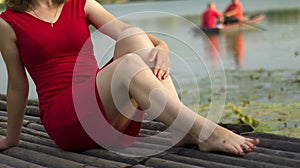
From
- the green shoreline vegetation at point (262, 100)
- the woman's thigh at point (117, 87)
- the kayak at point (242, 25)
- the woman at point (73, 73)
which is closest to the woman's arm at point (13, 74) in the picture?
the woman at point (73, 73)

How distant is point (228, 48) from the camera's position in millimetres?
9461

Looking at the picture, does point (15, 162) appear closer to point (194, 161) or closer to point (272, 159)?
point (194, 161)

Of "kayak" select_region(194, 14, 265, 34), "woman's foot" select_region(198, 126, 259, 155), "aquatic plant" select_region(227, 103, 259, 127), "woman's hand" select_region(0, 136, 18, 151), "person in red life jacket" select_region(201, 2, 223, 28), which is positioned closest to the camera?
"woman's foot" select_region(198, 126, 259, 155)

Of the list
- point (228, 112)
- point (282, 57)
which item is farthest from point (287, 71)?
point (228, 112)

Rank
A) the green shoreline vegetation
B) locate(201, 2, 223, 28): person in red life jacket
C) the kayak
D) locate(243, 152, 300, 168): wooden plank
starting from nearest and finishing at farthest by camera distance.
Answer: locate(243, 152, 300, 168): wooden plank, the green shoreline vegetation, locate(201, 2, 223, 28): person in red life jacket, the kayak

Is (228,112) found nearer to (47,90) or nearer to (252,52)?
(47,90)

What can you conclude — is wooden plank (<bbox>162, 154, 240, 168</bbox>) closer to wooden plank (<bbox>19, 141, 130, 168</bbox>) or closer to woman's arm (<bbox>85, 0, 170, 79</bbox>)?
wooden plank (<bbox>19, 141, 130, 168</bbox>)

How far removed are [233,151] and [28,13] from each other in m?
0.82

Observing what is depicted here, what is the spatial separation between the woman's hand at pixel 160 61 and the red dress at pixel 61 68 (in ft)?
0.64

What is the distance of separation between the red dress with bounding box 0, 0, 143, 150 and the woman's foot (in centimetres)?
26

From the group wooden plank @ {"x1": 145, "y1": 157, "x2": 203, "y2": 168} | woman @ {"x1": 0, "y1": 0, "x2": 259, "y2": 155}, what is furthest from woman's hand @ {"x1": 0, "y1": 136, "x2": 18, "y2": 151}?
wooden plank @ {"x1": 145, "y1": 157, "x2": 203, "y2": 168}

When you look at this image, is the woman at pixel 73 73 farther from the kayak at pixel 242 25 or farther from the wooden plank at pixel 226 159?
the kayak at pixel 242 25

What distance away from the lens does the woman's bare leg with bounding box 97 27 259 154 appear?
1699mm

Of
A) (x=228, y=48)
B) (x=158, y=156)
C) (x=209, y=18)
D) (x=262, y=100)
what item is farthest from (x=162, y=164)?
(x=209, y=18)
